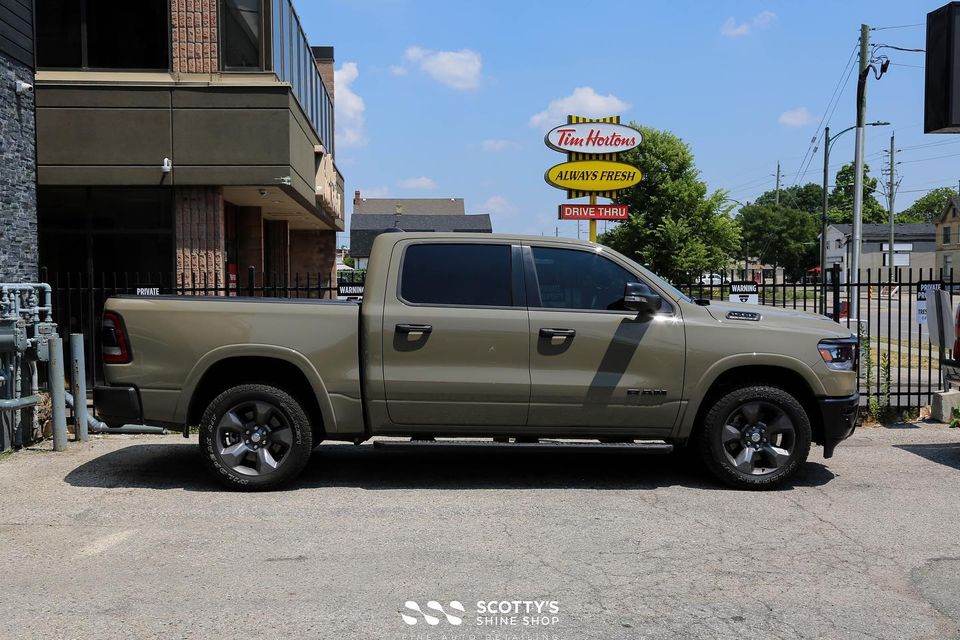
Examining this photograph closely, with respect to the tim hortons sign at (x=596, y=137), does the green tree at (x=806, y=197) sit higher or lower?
higher

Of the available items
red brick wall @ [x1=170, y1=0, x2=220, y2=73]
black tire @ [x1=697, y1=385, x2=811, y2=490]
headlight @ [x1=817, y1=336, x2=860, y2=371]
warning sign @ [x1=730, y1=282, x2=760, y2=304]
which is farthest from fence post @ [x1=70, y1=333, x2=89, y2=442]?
warning sign @ [x1=730, y1=282, x2=760, y2=304]

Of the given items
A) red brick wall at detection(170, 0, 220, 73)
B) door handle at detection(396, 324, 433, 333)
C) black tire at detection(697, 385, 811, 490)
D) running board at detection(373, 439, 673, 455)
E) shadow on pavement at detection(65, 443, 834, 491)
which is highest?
red brick wall at detection(170, 0, 220, 73)

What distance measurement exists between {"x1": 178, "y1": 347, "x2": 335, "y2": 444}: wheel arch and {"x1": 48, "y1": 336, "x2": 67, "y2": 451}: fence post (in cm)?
212

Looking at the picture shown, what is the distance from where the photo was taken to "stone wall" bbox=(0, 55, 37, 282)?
400 inches

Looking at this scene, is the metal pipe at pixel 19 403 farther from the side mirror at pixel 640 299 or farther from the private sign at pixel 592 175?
the private sign at pixel 592 175

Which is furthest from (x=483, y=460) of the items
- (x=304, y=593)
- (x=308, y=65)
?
(x=308, y=65)

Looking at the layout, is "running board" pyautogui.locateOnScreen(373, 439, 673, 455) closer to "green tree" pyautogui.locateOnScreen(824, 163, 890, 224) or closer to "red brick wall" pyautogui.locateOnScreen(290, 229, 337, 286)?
"red brick wall" pyautogui.locateOnScreen(290, 229, 337, 286)

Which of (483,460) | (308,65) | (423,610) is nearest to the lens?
(423,610)

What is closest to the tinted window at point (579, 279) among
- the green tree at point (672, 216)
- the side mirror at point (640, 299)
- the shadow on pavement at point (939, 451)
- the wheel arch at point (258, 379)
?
the side mirror at point (640, 299)

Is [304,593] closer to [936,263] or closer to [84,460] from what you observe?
[84,460]

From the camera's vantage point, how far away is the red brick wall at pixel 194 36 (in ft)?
45.2

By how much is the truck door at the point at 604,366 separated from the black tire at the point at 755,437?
360 mm

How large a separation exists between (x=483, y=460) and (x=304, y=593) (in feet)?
11.3

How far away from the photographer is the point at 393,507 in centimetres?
619
